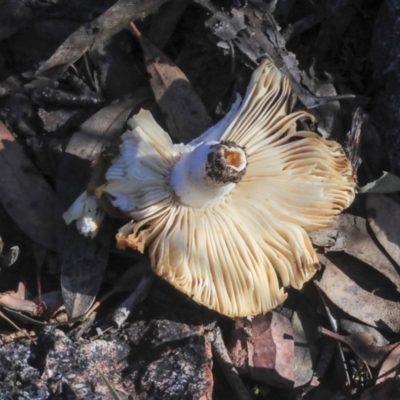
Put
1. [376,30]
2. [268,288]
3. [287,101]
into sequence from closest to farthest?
1. [268,288]
2. [287,101]
3. [376,30]

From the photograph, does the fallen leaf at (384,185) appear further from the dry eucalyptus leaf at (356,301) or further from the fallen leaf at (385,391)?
the fallen leaf at (385,391)

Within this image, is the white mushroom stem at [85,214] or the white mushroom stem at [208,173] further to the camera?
the white mushroom stem at [85,214]

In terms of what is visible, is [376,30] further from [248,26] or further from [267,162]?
[267,162]

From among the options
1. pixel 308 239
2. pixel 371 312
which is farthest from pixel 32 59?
pixel 371 312

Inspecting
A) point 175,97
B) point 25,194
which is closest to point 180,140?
point 175,97

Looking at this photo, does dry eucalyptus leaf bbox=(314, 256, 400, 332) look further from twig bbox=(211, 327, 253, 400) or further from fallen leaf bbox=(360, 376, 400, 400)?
twig bbox=(211, 327, 253, 400)

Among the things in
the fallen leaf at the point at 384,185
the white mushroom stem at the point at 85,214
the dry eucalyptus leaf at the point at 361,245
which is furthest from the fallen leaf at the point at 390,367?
the white mushroom stem at the point at 85,214
